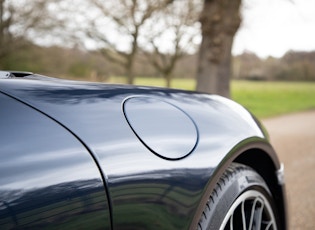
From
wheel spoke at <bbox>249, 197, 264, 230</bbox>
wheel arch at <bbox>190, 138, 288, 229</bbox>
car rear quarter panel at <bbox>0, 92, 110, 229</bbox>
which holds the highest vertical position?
car rear quarter panel at <bbox>0, 92, 110, 229</bbox>

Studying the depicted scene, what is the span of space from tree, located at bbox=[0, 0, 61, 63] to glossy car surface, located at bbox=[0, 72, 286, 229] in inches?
478

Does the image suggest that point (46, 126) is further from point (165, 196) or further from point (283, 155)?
point (283, 155)

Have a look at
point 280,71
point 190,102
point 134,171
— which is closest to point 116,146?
point 134,171

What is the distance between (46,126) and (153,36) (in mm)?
14996

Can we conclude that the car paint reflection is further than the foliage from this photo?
No

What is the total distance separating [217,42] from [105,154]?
6.61 meters

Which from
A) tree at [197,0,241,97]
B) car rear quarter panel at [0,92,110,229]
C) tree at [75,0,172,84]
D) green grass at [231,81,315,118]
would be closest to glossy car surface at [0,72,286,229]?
car rear quarter panel at [0,92,110,229]

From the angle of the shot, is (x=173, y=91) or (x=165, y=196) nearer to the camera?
(x=165, y=196)

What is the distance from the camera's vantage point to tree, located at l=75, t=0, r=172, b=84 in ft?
43.9

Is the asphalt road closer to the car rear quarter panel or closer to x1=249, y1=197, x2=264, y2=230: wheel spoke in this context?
x1=249, y1=197, x2=264, y2=230: wheel spoke

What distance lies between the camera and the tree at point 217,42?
750 cm

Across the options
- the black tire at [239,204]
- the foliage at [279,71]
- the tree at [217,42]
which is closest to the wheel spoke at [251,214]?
the black tire at [239,204]

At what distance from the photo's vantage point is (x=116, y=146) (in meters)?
1.29

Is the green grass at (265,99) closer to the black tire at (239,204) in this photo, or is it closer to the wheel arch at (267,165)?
the wheel arch at (267,165)
